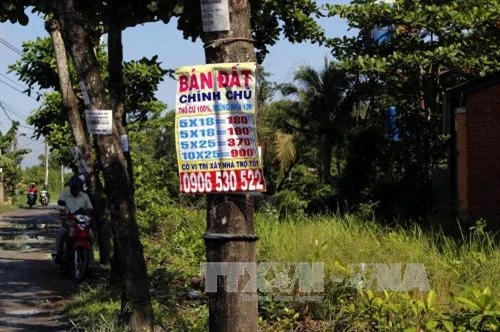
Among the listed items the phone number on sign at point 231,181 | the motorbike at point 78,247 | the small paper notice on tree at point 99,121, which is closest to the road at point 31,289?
the motorbike at point 78,247

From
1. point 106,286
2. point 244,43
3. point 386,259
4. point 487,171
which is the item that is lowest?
point 106,286

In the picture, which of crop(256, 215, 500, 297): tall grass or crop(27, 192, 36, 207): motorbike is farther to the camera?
crop(27, 192, 36, 207): motorbike

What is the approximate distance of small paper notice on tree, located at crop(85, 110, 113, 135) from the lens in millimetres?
6470

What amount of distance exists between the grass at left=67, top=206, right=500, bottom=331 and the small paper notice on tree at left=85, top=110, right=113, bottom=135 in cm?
183

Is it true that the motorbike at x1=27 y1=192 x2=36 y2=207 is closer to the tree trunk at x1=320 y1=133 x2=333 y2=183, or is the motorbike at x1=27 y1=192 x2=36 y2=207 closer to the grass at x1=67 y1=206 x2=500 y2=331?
the tree trunk at x1=320 y1=133 x2=333 y2=183

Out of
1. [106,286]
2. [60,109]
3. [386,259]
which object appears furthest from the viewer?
[60,109]

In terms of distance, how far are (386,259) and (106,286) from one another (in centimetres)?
442

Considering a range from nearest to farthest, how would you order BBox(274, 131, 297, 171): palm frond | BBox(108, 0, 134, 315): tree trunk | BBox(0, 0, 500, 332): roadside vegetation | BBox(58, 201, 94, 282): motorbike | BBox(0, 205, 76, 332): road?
BBox(0, 0, 500, 332): roadside vegetation → BBox(108, 0, 134, 315): tree trunk → BBox(0, 205, 76, 332): road → BBox(58, 201, 94, 282): motorbike → BBox(274, 131, 297, 171): palm frond

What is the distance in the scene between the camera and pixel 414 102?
1548 cm

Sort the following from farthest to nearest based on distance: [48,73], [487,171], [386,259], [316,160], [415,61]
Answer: [316,160] → [48,73] → [415,61] → [487,171] → [386,259]

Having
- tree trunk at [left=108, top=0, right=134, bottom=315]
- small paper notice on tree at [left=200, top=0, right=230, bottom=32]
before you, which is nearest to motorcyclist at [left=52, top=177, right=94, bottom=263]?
tree trunk at [left=108, top=0, right=134, bottom=315]

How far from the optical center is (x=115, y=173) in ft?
21.5

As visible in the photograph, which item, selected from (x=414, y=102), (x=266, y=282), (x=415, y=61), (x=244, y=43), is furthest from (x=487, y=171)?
(x=244, y=43)

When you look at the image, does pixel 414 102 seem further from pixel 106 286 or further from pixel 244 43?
pixel 244 43
